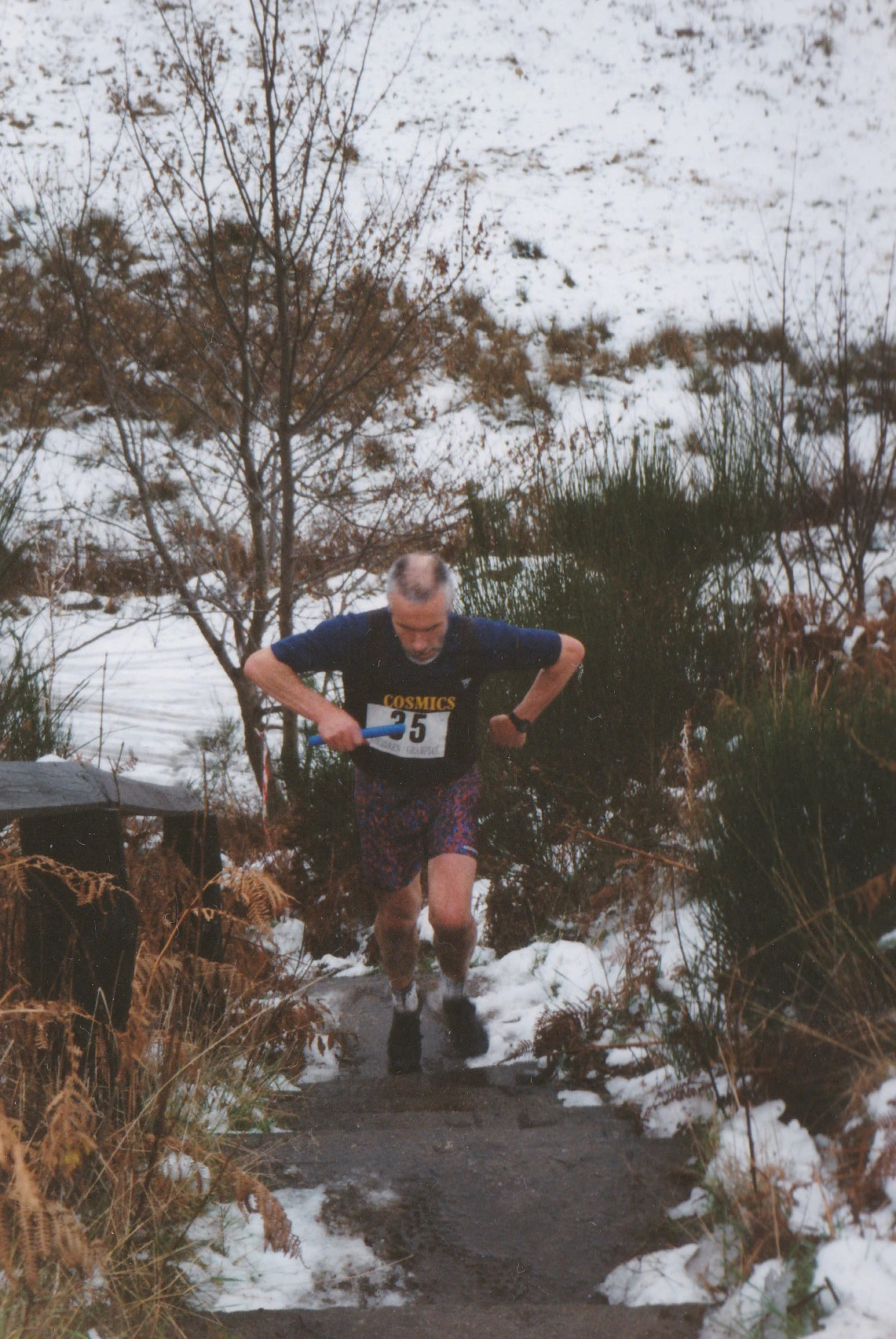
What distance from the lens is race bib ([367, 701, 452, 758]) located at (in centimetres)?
314

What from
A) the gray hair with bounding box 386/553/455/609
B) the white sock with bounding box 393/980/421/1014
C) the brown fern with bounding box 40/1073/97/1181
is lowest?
the white sock with bounding box 393/980/421/1014

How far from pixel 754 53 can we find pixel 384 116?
8288 mm

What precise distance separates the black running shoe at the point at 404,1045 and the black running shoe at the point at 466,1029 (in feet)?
0.43

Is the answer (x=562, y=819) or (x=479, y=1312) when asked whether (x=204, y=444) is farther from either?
(x=479, y=1312)

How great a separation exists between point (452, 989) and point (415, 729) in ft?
3.13

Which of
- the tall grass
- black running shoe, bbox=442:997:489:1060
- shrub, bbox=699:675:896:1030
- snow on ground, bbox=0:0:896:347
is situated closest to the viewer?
the tall grass

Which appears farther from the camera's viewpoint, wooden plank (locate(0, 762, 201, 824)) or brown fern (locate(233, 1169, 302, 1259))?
wooden plank (locate(0, 762, 201, 824))

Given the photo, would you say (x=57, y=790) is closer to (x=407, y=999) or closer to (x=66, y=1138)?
(x=66, y=1138)

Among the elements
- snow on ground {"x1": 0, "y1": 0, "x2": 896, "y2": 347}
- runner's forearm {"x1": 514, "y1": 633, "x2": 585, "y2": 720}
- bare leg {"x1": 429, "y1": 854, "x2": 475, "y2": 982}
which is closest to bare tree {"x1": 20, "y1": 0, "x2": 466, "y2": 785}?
runner's forearm {"x1": 514, "y1": 633, "x2": 585, "y2": 720}

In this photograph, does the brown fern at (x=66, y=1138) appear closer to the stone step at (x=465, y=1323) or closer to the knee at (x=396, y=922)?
the stone step at (x=465, y=1323)

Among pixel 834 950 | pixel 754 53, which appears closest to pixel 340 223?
pixel 834 950

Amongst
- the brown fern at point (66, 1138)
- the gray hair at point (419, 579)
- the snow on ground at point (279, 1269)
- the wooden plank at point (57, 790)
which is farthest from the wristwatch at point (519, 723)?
the brown fern at point (66, 1138)

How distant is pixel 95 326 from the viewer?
728cm

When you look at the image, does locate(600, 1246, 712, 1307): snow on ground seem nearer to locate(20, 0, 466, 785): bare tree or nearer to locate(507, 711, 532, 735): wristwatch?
locate(507, 711, 532, 735): wristwatch
